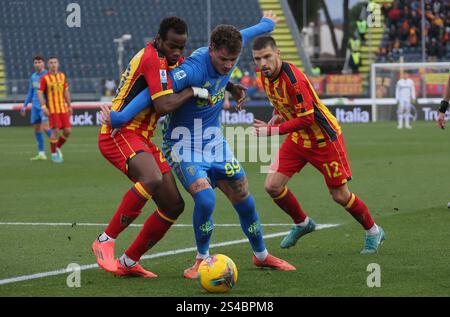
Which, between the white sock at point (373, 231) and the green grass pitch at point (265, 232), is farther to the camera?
the white sock at point (373, 231)

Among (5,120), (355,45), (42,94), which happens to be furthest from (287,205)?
(355,45)

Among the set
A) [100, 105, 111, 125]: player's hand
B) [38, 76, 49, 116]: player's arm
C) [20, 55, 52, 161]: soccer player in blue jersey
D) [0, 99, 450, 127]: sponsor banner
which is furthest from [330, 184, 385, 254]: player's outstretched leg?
[0, 99, 450, 127]: sponsor banner

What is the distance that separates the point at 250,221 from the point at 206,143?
0.72m

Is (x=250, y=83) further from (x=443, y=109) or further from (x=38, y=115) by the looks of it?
(x=443, y=109)

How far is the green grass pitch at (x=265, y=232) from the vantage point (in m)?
7.19

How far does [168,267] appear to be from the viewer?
8.20 metres

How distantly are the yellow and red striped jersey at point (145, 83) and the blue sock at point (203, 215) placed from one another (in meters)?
0.70

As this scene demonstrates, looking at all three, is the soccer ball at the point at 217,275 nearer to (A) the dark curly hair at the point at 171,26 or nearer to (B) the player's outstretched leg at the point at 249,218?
(B) the player's outstretched leg at the point at 249,218

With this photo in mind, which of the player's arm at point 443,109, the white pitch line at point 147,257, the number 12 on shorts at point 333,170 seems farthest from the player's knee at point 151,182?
the player's arm at point 443,109

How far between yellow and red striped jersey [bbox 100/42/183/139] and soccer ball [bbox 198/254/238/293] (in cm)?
134

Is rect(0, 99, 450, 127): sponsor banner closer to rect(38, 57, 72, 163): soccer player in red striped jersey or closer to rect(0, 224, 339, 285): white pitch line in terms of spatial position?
rect(38, 57, 72, 163): soccer player in red striped jersey

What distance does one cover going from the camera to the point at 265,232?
10531 millimetres

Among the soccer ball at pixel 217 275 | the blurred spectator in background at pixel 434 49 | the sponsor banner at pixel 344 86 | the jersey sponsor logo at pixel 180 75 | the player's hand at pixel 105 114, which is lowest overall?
the sponsor banner at pixel 344 86

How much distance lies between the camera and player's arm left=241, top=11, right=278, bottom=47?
28.5ft
